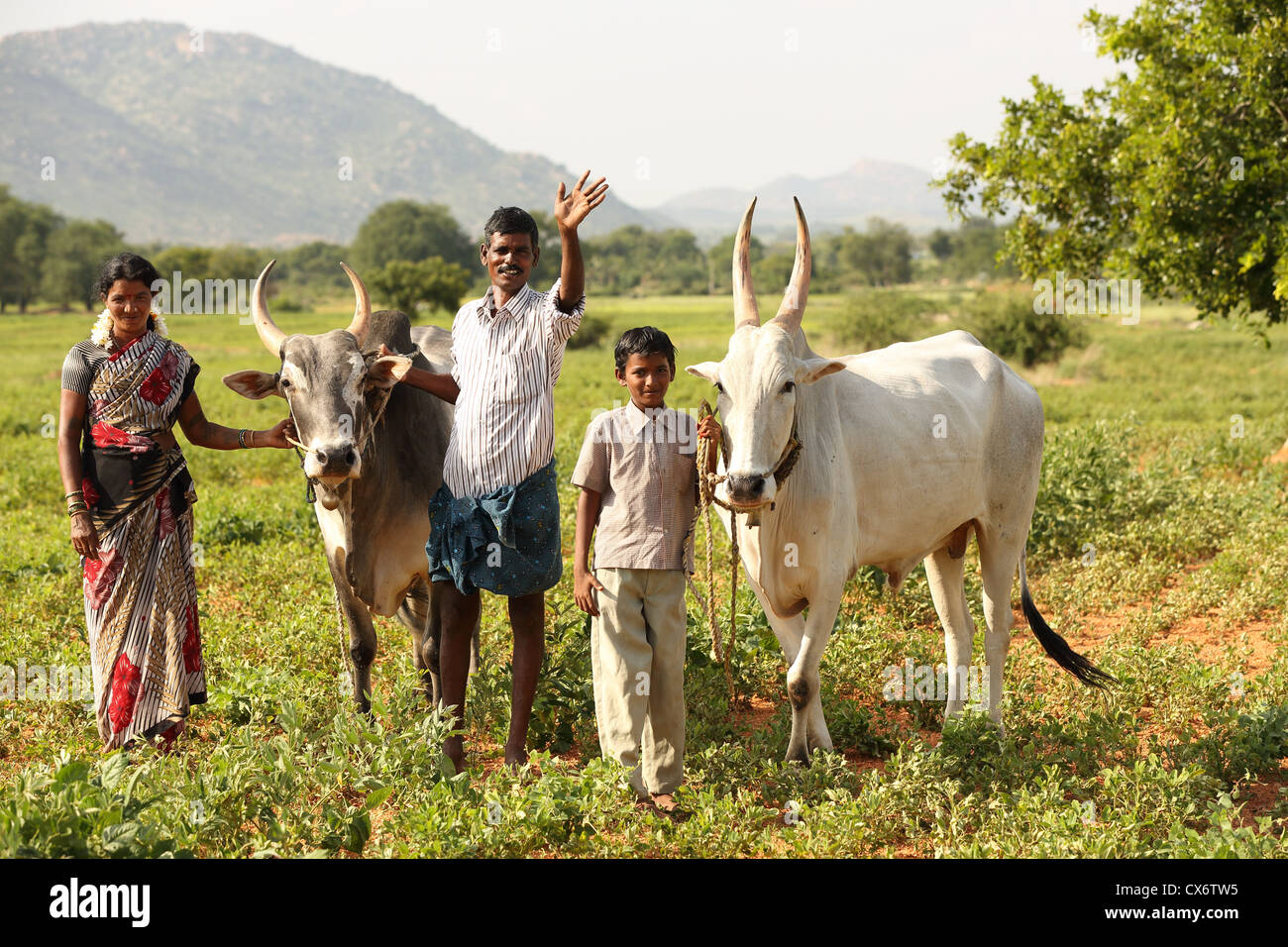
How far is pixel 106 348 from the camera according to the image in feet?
14.4

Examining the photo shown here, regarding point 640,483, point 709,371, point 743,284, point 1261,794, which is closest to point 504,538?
point 640,483

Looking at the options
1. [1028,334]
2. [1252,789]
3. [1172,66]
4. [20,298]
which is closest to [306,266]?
[20,298]

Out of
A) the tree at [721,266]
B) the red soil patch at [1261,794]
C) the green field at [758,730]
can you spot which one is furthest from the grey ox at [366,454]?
the tree at [721,266]

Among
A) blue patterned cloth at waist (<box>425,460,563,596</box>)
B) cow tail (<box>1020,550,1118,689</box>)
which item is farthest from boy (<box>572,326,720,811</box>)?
cow tail (<box>1020,550,1118,689</box>)

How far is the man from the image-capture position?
421 cm

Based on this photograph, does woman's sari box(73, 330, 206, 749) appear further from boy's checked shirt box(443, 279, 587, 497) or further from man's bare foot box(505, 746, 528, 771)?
man's bare foot box(505, 746, 528, 771)

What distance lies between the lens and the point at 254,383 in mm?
4508

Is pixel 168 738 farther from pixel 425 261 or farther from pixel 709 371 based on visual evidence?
pixel 425 261

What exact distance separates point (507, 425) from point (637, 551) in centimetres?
69

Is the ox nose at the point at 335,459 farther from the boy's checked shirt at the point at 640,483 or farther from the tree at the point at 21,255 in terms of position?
the tree at the point at 21,255

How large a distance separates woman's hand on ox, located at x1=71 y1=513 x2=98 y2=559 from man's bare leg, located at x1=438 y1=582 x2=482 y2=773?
1.37 metres

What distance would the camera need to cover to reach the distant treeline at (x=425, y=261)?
56969mm
